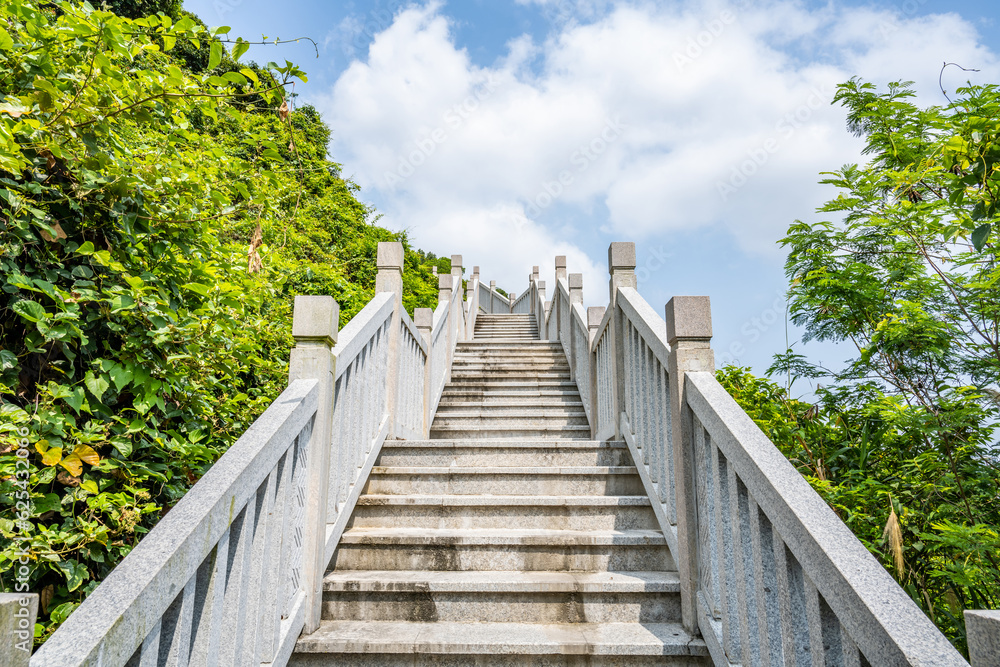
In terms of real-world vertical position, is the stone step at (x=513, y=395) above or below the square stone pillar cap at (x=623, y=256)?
below

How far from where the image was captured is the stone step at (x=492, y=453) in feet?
11.2

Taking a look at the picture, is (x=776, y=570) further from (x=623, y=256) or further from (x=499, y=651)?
(x=623, y=256)

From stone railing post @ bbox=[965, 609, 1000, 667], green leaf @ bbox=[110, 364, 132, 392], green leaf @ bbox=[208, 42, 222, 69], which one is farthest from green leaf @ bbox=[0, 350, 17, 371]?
stone railing post @ bbox=[965, 609, 1000, 667]

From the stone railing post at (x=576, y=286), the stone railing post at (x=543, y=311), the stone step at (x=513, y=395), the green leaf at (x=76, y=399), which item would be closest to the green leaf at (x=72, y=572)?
the green leaf at (x=76, y=399)

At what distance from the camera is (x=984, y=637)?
32.0 inches

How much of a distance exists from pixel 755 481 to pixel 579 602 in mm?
1110

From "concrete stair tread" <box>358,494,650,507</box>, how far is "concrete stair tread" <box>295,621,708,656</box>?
674 mm

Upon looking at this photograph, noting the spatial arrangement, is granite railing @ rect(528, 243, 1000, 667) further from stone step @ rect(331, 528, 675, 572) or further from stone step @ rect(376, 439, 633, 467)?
stone step @ rect(376, 439, 633, 467)

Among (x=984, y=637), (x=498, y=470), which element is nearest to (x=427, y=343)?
(x=498, y=470)

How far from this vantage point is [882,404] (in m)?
3.53

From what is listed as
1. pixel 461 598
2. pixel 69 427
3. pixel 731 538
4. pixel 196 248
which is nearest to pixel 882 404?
pixel 731 538

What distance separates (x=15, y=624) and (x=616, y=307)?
305 cm

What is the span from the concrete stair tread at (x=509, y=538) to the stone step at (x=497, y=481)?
0.44 metres

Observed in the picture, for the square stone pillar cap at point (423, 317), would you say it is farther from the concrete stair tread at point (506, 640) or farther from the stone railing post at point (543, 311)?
the stone railing post at point (543, 311)
